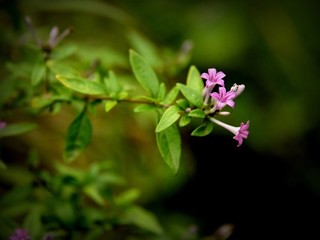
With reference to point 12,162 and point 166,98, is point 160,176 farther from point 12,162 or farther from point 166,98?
point 166,98

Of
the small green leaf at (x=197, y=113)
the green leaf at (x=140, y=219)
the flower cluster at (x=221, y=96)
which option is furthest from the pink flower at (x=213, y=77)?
the green leaf at (x=140, y=219)

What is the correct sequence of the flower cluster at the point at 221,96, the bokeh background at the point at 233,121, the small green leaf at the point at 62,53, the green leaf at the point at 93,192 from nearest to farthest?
the flower cluster at the point at 221,96
the small green leaf at the point at 62,53
the green leaf at the point at 93,192
the bokeh background at the point at 233,121

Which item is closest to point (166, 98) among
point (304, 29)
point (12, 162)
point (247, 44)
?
point (12, 162)

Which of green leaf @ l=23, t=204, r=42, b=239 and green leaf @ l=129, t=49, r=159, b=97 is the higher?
green leaf @ l=129, t=49, r=159, b=97

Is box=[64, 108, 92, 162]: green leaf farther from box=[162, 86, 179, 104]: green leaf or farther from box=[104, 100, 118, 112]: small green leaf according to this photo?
box=[162, 86, 179, 104]: green leaf

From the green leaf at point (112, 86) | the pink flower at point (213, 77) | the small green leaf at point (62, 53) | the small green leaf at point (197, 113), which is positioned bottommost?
the small green leaf at point (197, 113)

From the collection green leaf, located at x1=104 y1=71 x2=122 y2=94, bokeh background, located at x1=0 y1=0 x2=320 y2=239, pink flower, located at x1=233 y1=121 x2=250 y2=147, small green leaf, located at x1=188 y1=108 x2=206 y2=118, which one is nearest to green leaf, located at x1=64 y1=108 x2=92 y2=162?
green leaf, located at x1=104 y1=71 x2=122 y2=94

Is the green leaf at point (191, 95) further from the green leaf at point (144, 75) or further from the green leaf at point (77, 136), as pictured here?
the green leaf at point (77, 136)
